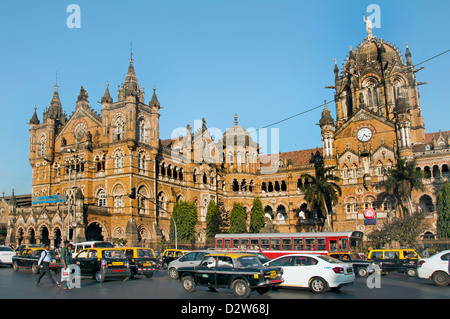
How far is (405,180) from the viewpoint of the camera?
50.1 metres

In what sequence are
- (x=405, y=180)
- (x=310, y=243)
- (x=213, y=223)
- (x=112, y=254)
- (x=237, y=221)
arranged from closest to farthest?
(x=112, y=254), (x=310, y=243), (x=405, y=180), (x=213, y=223), (x=237, y=221)

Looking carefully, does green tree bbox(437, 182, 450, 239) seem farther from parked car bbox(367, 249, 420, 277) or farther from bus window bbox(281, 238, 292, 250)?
parked car bbox(367, 249, 420, 277)

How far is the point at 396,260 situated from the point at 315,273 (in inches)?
449

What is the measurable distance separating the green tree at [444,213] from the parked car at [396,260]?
24906mm

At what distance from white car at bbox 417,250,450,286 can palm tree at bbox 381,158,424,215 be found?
107 ft

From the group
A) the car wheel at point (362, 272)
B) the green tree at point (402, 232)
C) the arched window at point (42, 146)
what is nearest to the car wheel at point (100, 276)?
the car wheel at point (362, 272)

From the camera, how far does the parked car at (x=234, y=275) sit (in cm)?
1496

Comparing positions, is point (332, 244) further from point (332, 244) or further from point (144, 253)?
point (144, 253)

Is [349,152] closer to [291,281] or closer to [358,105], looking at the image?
[358,105]

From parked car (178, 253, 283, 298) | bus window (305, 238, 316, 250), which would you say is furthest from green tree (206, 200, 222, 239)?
parked car (178, 253, 283, 298)

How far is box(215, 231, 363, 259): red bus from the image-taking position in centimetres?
3222

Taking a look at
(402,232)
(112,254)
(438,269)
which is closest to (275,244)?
(438,269)

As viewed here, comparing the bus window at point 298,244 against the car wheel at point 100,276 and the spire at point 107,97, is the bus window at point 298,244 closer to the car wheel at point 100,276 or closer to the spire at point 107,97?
the car wheel at point 100,276

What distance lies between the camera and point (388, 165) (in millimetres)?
55625
